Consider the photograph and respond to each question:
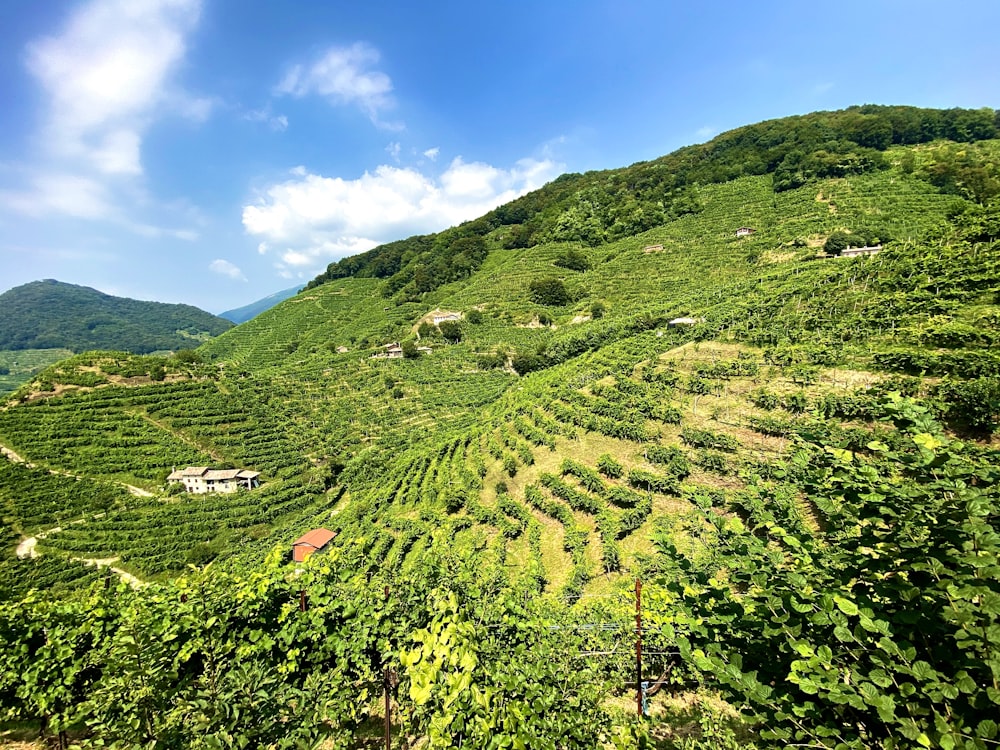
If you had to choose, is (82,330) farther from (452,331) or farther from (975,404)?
(975,404)

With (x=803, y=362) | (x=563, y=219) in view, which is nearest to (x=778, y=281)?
(x=803, y=362)

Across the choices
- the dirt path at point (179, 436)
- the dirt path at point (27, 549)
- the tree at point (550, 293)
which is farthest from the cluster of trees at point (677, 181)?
the dirt path at point (27, 549)

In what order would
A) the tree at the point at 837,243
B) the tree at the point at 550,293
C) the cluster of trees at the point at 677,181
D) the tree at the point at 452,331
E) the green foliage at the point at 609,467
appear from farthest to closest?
the cluster of trees at the point at 677,181 < the tree at the point at 452,331 < the tree at the point at 550,293 < the tree at the point at 837,243 < the green foliage at the point at 609,467

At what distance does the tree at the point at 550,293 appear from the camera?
55.1 metres

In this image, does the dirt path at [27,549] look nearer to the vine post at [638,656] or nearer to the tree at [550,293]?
the vine post at [638,656]

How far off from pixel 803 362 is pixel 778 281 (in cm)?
1676

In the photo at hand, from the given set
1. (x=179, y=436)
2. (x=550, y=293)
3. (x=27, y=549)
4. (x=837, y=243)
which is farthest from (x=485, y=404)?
(x=837, y=243)

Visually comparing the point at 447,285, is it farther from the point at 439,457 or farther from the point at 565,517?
the point at 565,517

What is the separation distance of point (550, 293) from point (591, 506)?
43.5m

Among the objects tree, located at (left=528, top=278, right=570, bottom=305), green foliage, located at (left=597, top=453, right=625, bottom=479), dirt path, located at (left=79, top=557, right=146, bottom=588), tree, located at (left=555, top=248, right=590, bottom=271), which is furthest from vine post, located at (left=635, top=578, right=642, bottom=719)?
tree, located at (left=555, top=248, right=590, bottom=271)

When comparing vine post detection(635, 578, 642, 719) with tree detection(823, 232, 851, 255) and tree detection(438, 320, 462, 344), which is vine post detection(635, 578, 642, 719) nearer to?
tree detection(823, 232, 851, 255)

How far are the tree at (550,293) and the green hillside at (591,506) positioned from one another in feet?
1.04

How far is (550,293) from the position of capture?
2194 inches

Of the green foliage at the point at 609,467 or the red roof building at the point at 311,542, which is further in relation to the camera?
the red roof building at the point at 311,542
